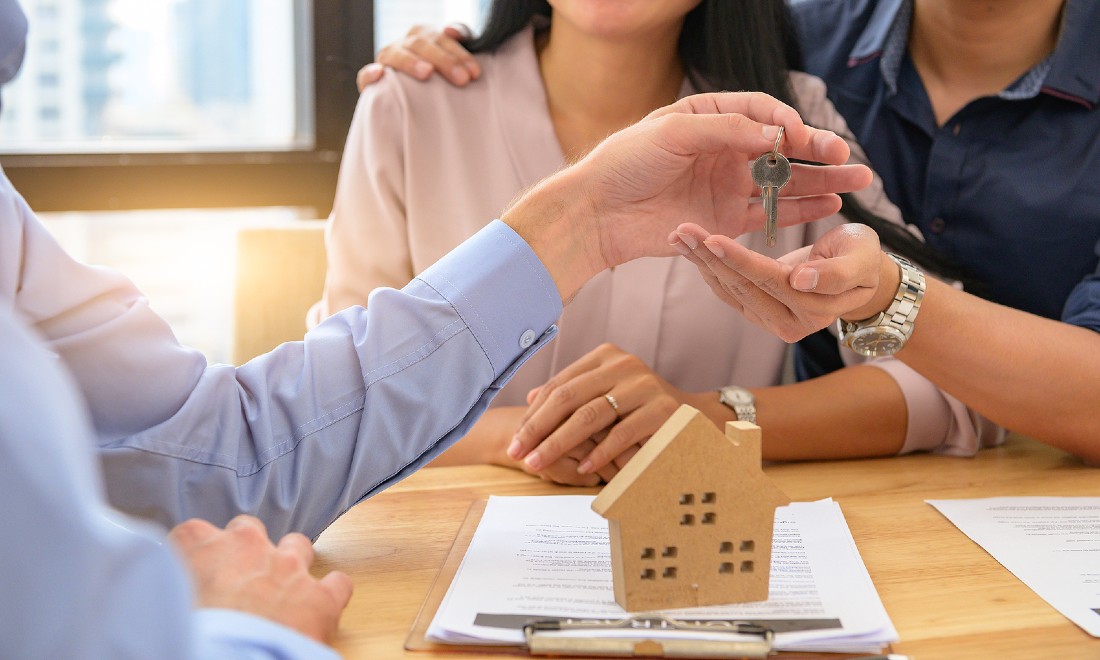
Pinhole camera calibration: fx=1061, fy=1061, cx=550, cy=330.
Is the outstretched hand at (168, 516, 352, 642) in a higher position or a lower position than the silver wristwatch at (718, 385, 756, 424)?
higher

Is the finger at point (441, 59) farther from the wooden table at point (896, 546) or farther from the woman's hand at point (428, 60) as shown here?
the wooden table at point (896, 546)

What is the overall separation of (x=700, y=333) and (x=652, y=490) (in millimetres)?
844

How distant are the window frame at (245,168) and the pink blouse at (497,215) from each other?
928 mm

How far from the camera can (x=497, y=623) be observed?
79 centimetres

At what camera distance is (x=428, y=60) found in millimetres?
1672

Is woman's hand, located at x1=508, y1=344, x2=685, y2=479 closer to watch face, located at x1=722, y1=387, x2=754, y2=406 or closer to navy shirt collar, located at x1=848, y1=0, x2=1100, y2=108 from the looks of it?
watch face, located at x1=722, y1=387, x2=754, y2=406

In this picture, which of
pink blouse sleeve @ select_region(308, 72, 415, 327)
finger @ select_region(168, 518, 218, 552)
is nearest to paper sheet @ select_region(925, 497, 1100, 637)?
finger @ select_region(168, 518, 218, 552)

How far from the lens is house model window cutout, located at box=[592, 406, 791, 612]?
0.81m

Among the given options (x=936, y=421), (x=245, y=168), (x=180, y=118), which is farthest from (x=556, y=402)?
(x=180, y=118)

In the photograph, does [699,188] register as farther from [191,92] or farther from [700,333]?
[191,92]

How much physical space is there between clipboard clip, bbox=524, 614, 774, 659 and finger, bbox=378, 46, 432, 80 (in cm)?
108

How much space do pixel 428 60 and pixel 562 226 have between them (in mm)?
692

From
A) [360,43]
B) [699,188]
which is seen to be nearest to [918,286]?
[699,188]

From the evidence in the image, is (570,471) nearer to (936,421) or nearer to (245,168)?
(936,421)
